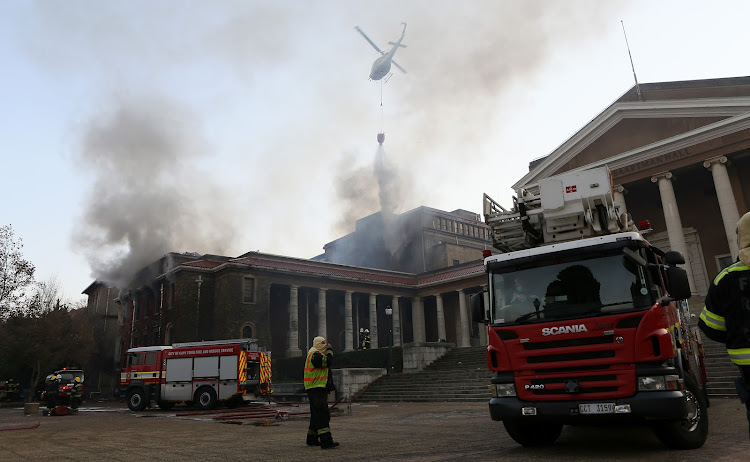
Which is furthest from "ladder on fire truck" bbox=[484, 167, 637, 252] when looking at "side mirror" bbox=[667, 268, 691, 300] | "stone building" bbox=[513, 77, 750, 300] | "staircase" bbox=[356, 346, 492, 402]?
"stone building" bbox=[513, 77, 750, 300]

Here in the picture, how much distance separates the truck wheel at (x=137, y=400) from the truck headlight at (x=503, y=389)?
830 inches

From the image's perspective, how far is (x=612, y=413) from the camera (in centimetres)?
554

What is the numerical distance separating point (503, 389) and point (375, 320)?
135 feet

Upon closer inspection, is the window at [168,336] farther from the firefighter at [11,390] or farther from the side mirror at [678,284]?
the side mirror at [678,284]

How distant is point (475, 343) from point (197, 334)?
2487 centimetres

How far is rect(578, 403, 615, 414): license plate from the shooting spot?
219 inches

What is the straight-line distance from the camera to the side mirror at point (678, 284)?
19.2ft

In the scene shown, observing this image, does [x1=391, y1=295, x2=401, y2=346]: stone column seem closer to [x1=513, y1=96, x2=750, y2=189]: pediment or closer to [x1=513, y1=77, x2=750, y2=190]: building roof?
[x1=513, y1=77, x2=750, y2=190]: building roof

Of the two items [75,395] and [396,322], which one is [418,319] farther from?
[75,395]

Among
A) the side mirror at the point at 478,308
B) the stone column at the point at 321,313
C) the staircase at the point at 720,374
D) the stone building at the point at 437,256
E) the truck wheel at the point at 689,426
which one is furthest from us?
the stone column at the point at 321,313

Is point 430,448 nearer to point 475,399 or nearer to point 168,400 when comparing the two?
point 475,399

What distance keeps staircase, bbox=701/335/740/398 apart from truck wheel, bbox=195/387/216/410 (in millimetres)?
18564

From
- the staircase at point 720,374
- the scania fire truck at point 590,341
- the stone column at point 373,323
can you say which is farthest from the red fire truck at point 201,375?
the stone column at point 373,323

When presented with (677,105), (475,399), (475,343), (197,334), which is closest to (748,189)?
(677,105)
